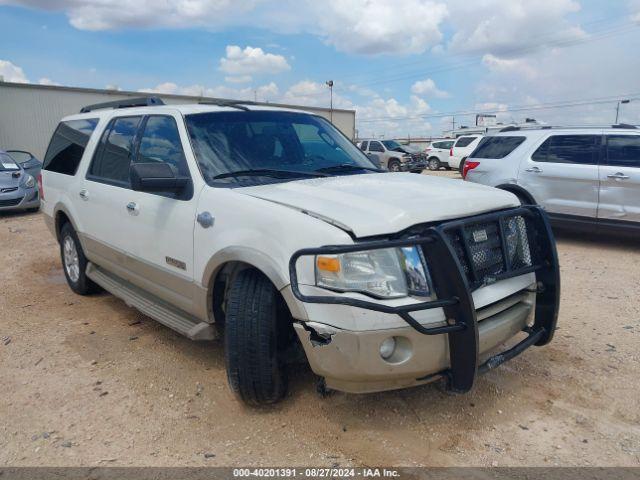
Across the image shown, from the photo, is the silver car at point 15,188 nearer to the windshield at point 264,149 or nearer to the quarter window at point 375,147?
the windshield at point 264,149

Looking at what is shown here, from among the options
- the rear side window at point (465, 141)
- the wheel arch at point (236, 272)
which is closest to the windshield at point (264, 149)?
the wheel arch at point (236, 272)

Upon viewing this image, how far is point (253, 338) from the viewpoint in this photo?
279 cm

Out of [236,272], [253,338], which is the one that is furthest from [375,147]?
[253,338]

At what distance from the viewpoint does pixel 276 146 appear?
12.3ft

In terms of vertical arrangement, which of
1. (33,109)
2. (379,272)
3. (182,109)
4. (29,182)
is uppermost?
(33,109)

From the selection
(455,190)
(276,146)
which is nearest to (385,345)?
(455,190)

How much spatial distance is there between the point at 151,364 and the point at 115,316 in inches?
47.8

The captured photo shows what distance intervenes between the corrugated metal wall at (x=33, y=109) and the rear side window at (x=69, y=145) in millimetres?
18239

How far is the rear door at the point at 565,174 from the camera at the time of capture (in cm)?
739

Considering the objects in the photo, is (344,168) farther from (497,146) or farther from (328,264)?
(497,146)

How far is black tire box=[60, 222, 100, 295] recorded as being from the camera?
5.05m

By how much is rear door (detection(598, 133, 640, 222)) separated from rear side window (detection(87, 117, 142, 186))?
20.9 ft

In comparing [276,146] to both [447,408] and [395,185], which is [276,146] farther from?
[447,408]

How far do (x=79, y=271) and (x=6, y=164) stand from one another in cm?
848
